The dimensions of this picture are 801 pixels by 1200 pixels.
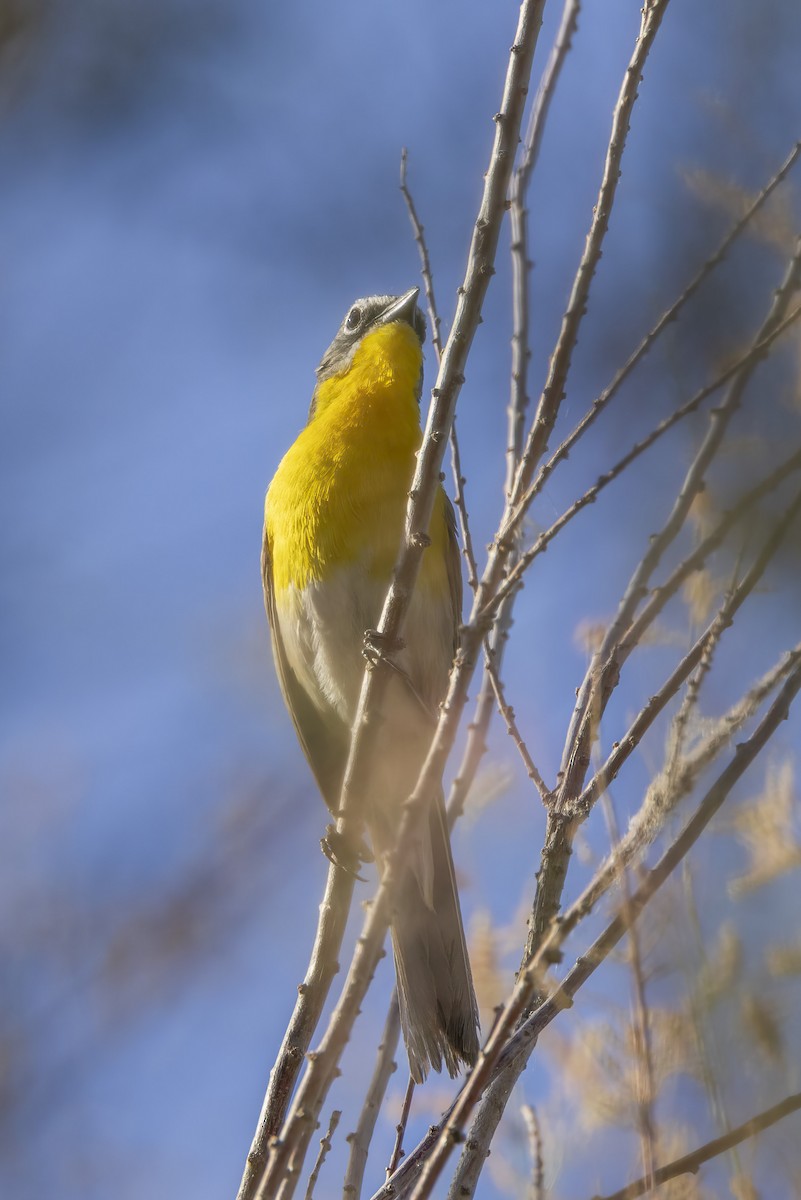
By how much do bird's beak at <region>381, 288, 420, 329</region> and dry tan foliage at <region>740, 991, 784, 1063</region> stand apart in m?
3.72

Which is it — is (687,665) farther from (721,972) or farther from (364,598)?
(364,598)

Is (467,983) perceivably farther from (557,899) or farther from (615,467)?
(615,467)

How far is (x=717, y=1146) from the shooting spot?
6.04 ft

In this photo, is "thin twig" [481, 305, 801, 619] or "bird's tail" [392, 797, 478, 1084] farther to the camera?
"bird's tail" [392, 797, 478, 1084]

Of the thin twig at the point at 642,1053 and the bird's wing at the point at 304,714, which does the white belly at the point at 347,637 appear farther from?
the thin twig at the point at 642,1053

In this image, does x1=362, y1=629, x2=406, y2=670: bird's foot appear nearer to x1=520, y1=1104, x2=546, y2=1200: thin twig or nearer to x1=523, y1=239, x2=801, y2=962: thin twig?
x1=523, y1=239, x2=801, y2=962: thin twig

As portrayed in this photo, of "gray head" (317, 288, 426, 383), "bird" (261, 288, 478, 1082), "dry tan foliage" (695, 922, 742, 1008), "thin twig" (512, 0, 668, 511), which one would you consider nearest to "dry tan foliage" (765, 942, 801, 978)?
"dry tan foliage" (695, 922, 742, 1008)

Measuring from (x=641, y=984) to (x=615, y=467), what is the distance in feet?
3.11

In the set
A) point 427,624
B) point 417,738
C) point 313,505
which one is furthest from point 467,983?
point 313,505

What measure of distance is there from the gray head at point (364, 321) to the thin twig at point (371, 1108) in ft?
9.41

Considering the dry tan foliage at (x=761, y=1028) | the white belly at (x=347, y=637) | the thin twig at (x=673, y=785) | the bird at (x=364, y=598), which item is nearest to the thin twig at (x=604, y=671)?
the thin twig at (x=673, y=785)

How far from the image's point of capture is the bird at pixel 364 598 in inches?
164

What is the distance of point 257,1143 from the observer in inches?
98.7

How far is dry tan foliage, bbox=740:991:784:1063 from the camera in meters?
1.99
